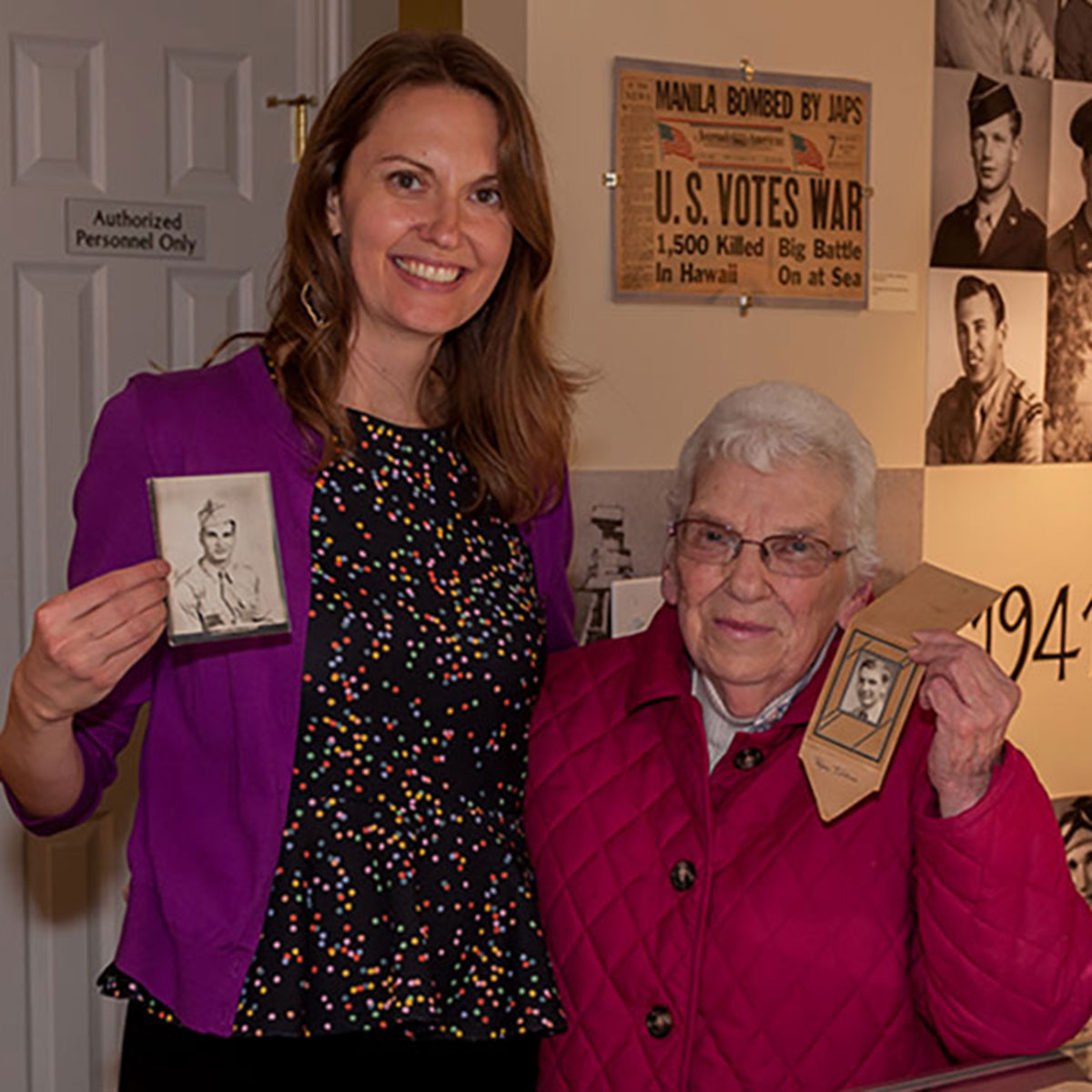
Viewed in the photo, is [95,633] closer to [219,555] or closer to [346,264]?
[219,555]

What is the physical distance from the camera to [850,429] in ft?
6.10

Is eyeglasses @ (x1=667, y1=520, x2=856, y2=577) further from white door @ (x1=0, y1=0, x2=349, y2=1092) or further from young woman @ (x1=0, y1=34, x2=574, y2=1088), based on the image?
white door @ (x1=0, y1=0, x2=349, y2=1092)

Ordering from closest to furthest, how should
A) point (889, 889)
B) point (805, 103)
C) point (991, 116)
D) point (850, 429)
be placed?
point (889, 889), point (850, 429), point (805, 103), point (991, 116)

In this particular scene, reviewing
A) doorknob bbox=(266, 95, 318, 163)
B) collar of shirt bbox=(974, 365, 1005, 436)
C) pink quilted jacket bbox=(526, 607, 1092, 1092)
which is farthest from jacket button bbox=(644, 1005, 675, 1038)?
doorknob bbox=(266, 95, 318, 163)

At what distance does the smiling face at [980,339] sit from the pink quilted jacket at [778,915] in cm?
150

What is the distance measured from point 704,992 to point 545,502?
0.62 metres

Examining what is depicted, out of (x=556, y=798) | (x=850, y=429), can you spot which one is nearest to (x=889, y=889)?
(x=556, y=798)

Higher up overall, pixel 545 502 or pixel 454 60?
pixel 454 60

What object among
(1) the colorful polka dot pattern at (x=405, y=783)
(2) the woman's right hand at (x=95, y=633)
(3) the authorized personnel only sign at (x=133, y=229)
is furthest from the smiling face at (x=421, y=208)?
(3) the authorized personnel only sign at (x=133, y=229)

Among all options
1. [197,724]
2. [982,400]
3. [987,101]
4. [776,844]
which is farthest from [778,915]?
[987,101]

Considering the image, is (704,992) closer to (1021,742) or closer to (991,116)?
(1021,742)

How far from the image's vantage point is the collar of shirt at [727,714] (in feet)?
6.15

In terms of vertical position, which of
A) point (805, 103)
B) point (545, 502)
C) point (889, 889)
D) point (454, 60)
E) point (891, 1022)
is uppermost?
point (805, 103)

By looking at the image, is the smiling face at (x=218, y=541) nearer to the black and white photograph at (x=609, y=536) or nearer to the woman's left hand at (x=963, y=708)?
the woman's left hand at (x=963, y=708)
